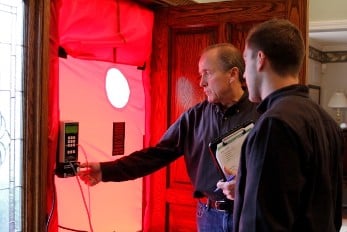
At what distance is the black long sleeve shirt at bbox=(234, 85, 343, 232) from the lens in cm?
113

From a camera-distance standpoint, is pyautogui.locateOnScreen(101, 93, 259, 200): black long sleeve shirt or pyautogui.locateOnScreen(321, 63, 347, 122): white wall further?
pyautogui.locateOnScreen(321, 63, 347, 122): white wall

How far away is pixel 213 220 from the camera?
195cm

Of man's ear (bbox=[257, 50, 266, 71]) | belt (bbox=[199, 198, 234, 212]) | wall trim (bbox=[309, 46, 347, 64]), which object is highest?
wall trim (bbox=[309, 46, 347, 64])

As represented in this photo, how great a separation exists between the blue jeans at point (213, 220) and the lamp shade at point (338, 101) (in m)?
5.63

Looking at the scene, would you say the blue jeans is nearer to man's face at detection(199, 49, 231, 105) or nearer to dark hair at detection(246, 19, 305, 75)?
man's face at detection(199, 49, 231, 105)

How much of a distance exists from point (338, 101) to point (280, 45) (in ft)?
20.7

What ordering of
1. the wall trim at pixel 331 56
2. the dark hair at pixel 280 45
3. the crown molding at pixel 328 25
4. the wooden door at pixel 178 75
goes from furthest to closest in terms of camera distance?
the wall trim at pixel 331 56 < the crown molding at pixel 328 25 < the wooden door at pixel 178 75 < the dark hair at pixel 280 45

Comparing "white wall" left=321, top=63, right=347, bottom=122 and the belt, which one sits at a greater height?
"white wall" left=321, top=63, right=347, bottom=122

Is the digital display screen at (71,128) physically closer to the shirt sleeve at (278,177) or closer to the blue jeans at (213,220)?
the blue jeans at (213,220)

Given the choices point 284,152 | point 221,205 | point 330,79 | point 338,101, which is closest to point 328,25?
point 221,205

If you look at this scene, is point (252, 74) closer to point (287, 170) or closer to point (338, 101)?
point (287, 170)

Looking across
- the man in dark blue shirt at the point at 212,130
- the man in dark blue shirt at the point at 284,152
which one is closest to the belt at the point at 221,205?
the man in dark blue shirt at the point at 212,130

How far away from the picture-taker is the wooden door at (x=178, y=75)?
2291 mm

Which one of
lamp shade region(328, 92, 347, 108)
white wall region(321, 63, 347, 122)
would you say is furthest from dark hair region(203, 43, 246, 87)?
white wall region(321, 63, 347, 122)
